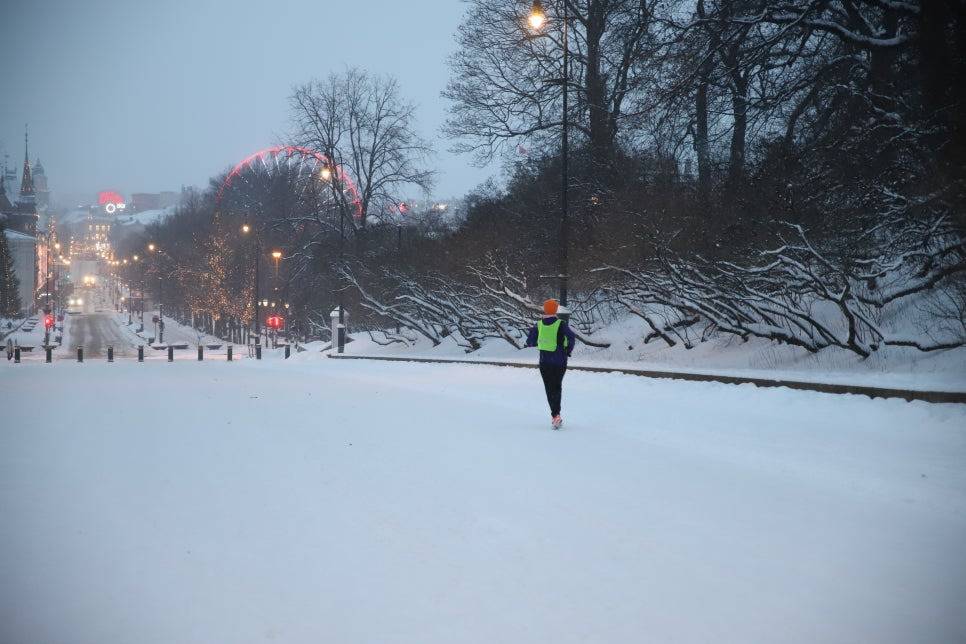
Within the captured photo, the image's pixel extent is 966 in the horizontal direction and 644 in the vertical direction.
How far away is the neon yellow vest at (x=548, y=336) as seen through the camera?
12047mm

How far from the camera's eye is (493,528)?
20.8 feet

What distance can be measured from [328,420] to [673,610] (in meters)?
Result: 8.78

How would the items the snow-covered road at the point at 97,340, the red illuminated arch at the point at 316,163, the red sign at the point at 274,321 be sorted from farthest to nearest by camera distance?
the snow-covered road at the point at 97,340, the red sign at the point at 274,321, the red illuminated arch at the point at 316,163

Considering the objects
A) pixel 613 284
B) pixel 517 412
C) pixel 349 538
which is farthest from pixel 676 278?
pixel 349 538

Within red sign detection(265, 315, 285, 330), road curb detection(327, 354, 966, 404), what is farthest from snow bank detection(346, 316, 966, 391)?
red sign detection(265, 315, 285, 330)

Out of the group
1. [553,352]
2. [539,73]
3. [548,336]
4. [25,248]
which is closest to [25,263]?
[25,248]

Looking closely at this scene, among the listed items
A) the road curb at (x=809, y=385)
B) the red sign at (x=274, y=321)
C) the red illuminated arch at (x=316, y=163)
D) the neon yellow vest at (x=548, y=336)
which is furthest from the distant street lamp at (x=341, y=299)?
the neon yellow vest at (x=548, y=336)

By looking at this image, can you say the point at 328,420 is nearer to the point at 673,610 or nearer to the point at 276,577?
the point at 276,577

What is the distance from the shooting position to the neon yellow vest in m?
12.0

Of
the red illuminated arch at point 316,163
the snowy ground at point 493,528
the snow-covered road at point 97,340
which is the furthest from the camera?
the snow-covered road at point 97,340

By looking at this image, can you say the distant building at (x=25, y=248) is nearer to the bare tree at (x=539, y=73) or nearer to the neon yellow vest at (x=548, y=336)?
the bare tree at (x=539, y=73)

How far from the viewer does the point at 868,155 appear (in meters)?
15.0

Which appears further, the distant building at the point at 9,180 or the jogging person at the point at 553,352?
the distant building at the point at 9,180

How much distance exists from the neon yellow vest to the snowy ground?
122 centimetres
